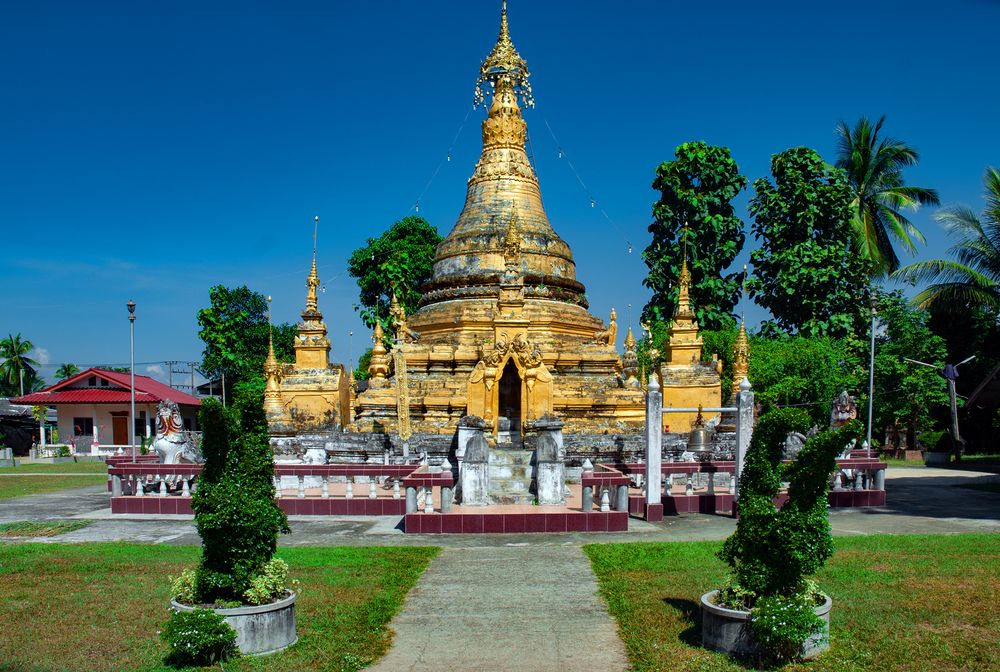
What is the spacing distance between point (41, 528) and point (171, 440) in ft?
16.7

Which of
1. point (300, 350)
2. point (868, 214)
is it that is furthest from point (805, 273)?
point (300, 350)

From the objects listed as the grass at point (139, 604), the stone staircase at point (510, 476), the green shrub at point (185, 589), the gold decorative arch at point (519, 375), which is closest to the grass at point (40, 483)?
the grass at point (139, 604)

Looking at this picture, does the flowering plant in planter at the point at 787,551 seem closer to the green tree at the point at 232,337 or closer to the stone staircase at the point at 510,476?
the stone staircase at the point at 510,476

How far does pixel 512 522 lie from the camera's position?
571 inches

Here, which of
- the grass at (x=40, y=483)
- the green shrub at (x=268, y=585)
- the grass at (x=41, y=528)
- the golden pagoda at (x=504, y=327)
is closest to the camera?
the green shrub at (x=268, y=585)

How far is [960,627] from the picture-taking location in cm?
798

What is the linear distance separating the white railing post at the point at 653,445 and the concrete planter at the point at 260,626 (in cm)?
949

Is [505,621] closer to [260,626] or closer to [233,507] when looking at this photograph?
[260,626]

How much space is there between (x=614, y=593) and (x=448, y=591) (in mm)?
2028

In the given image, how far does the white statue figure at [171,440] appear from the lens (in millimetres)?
20062

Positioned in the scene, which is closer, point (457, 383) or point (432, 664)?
point (432, 664)

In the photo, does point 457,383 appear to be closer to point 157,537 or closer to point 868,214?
point 157,537

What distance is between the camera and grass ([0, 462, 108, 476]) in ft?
104

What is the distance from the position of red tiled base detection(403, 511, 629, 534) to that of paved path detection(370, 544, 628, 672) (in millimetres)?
2519
